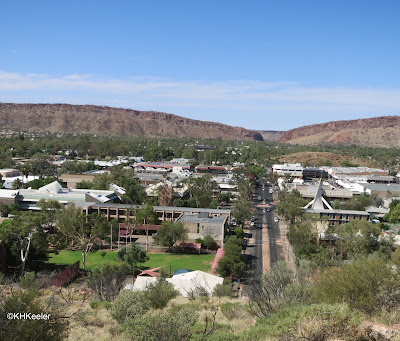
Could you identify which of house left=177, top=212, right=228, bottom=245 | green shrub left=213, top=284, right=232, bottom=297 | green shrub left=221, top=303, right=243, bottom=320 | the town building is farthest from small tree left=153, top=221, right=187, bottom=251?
the town building

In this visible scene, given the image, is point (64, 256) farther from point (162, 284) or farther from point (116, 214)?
point (162, 284)

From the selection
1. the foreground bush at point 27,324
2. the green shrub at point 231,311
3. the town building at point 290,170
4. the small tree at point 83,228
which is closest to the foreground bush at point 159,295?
the green shrub at point 231,311

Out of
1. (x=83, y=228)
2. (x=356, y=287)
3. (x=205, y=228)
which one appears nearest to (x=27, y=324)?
(x=356, y=287)

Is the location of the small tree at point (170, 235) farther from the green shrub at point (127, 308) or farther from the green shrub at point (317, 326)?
the green shrub at point (317, 326)

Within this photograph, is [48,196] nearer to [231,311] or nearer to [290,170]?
[231,311]

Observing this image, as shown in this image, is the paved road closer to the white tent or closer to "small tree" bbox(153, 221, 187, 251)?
the white tent

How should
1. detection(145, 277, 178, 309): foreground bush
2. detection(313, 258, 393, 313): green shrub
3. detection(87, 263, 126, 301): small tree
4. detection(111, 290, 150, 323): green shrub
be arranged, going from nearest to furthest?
detection(111, 290, 150, 323): green shrub → detection(313, 258, 393, 313): green shrub → detection(145, 277, 178, 309): foreground bush → detection(87, 263, 126, 301): small tree

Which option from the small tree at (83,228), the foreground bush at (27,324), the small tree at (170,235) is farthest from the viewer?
the small tree at (170,235)

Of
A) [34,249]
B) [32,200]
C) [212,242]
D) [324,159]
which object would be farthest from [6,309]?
[324,159]
